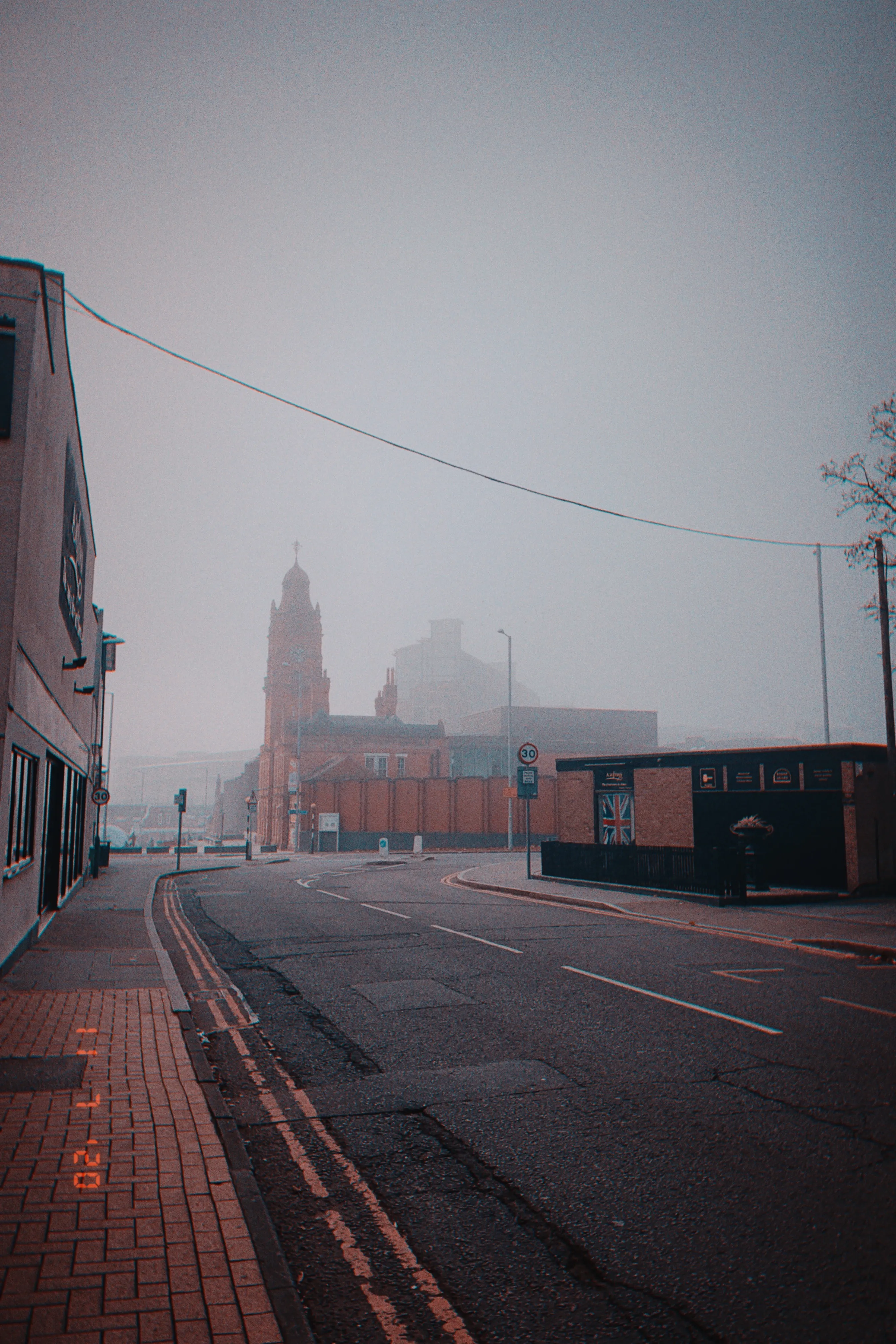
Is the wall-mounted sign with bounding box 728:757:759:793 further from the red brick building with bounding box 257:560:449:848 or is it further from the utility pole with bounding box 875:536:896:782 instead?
the red brick building with bounding box 257:560:449:848

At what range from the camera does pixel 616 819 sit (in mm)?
26047

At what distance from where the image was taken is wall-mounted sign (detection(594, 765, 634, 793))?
25422 millimetres

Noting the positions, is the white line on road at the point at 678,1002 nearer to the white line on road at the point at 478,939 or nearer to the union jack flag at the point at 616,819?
the white line on road at the point at 478,939

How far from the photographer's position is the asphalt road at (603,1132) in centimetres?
379

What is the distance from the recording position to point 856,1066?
6953 millimetres

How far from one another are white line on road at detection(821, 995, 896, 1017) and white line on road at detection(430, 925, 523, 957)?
4177 millimetres

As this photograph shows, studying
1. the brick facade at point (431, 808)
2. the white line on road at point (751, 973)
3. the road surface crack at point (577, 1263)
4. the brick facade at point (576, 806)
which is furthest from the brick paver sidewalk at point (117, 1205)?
the brick facade at point (431, 808)

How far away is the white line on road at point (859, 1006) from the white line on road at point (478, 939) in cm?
418

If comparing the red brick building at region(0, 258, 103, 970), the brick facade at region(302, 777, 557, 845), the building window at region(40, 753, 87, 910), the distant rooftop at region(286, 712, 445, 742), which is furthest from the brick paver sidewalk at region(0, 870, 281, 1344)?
the distant rooftop at region(286, 712, 445, 742)

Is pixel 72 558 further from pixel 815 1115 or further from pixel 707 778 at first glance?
pixel 707 778

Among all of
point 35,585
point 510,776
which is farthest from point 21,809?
point 510,776

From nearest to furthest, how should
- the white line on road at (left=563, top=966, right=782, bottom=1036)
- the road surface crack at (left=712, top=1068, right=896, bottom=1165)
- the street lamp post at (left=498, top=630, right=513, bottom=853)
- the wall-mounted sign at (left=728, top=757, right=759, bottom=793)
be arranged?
the road surface crack at (left=712, top=1068, right=896, bottom=1165) → the white line on road at (left=563, top=966, right=782, bottom=1036) → the wall-mounted sign at (left=728, top=757, right=759, bottom=793) → the street lamp post at (left=498, top=630, right=513, bottom=853)

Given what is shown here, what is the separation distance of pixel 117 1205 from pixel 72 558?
566 inches

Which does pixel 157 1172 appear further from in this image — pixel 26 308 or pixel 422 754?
pixel 422 754
